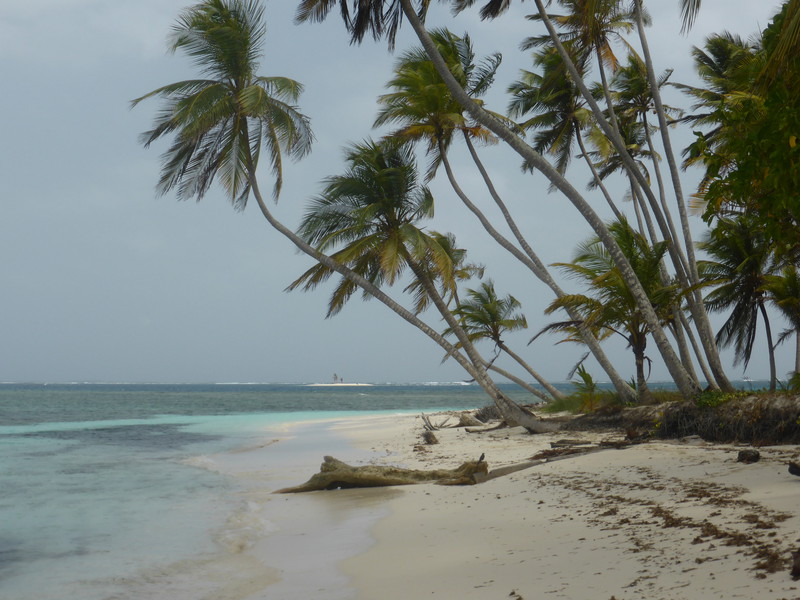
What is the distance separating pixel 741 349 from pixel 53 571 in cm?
1871

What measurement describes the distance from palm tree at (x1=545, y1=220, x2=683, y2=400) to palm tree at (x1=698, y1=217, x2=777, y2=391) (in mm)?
1753

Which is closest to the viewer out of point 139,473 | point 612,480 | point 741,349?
point 612,480

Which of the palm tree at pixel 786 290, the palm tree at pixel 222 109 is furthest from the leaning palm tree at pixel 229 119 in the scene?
the palm tree at pixel 786 290

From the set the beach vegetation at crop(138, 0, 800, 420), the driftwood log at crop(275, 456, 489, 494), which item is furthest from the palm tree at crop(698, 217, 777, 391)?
the driftwood log at crop(275, 456, 489, 494)

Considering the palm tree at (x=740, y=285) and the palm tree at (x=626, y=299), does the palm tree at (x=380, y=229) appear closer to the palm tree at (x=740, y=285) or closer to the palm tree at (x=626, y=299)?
the palm tree at (x=626, y=299)

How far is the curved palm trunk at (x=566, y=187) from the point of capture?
466 inches

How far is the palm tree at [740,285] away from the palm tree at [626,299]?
5.75 ft

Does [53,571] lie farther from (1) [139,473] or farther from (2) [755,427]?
(2) [755,427]

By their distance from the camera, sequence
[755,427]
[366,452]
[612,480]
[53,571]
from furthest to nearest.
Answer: [366,452] → [755,427] → [612,480] → [53,571]

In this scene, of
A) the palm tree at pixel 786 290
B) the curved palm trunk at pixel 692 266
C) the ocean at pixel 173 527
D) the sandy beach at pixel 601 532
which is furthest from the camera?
the palm tree at pixel 786 290

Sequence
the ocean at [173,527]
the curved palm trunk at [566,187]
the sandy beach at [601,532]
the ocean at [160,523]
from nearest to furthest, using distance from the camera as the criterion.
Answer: the sandy beach at [601,532]
the ocean at [173,527]
the ocean at [160,523]
the curved palm trunk at [566,187]

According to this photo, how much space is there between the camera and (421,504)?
297 inches

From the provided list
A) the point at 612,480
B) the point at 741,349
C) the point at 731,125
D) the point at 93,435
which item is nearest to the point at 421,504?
the point at 612,480

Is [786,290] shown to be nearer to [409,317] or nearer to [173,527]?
[409,317]
